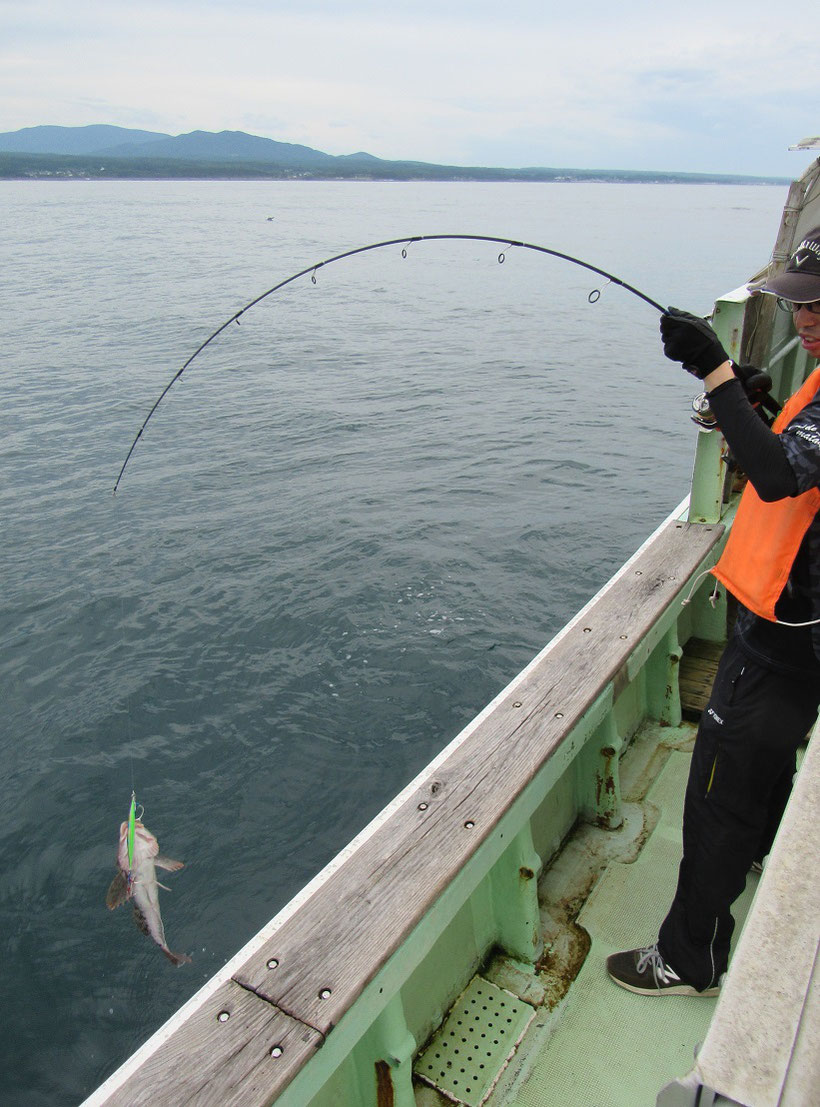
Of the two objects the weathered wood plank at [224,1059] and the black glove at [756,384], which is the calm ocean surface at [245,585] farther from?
the black glove at [756,384]

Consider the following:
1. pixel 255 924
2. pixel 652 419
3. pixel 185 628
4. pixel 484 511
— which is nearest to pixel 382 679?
pixel 185 628

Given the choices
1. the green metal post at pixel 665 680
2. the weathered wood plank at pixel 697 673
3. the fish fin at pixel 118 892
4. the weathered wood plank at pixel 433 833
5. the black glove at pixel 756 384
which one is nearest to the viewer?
the weathered wood plank at pixel 433 833

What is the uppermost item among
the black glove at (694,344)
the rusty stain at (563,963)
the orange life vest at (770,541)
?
the black glove at (694,344)

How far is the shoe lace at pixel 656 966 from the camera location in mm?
2545

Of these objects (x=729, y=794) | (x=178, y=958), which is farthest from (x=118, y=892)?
(x=729, y=794)

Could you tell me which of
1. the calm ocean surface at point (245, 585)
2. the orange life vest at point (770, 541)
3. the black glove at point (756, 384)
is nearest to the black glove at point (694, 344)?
the orange life vest at point (770, 541)

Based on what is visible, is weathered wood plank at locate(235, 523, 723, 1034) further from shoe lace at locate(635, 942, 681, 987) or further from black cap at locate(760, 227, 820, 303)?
black cap at locate(760, 227, 820, 303)

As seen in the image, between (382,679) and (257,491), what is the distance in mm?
4529

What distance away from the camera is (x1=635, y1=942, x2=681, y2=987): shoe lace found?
254cm

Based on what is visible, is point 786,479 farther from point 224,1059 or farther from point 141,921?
point 141,921

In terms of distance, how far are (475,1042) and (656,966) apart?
2.07ft

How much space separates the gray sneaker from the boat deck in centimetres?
3

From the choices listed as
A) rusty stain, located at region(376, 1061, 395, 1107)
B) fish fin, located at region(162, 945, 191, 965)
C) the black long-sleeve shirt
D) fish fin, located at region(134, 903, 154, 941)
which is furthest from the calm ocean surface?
the black long-sleeve shirt

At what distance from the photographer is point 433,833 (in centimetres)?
216
